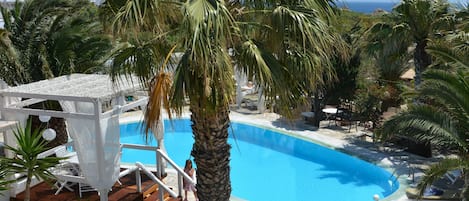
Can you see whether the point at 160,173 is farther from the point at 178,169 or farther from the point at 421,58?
the point at 421,58

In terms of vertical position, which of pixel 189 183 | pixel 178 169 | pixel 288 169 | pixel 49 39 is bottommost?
pixel 288 169

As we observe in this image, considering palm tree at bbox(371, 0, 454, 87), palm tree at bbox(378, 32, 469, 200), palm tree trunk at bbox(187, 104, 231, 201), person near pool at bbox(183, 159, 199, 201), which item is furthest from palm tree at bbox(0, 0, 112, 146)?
palm tree at bbox(371, 0, 454, 87)

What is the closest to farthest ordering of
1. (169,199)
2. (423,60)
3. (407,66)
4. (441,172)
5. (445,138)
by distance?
(441,172) < (445,138) < (169,199) < (423,60) < (407,66)

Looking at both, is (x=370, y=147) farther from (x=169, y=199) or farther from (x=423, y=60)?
(x=169, y=199)

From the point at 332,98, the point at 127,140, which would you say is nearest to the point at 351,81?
the point at 332,98

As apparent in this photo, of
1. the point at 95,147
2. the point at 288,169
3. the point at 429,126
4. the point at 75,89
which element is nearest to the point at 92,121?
the point at 95,147

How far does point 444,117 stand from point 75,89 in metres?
8.02

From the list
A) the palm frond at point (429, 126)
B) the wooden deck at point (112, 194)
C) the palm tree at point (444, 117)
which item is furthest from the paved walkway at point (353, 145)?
the palm tree at point (444, 117)

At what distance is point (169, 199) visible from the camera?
12312 mm

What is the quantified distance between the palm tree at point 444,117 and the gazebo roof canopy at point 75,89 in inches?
233

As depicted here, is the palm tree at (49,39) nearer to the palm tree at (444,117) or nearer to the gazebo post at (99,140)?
the gazebo post at (99,140)

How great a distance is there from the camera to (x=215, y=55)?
18.6ft

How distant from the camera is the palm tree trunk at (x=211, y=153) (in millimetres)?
7211

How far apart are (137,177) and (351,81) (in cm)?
1237
